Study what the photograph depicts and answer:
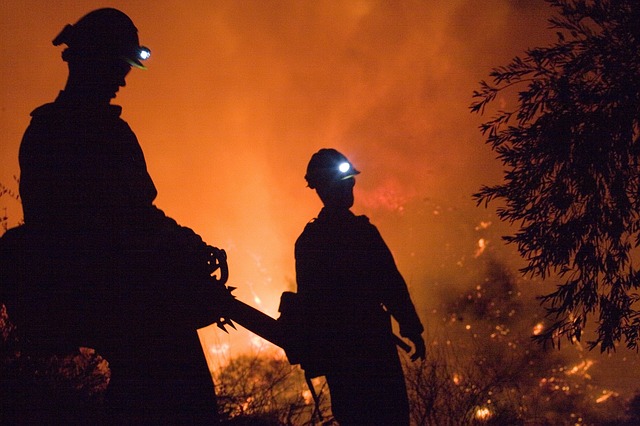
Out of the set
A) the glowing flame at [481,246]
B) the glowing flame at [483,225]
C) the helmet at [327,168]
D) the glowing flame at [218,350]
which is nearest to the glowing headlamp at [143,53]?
the helmet at [327,168]

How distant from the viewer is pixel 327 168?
4.18 metres

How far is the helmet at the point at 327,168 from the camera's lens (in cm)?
414

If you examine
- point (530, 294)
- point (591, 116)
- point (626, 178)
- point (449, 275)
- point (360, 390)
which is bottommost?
point (360, 390)

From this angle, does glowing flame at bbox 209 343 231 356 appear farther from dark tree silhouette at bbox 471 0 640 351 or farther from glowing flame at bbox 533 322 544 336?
glowing flame at bbox 533 322 544 336

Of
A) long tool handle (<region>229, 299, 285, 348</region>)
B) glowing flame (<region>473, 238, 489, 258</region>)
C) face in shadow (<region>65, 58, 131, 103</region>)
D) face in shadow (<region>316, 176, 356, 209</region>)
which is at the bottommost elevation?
long tool handle (<region>229, 299, 285, 348</region>)

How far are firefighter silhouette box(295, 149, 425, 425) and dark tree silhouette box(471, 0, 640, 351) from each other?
1801mm

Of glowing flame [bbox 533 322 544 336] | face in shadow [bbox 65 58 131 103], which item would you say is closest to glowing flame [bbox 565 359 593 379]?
glowing flame [bbox 533 322 544 336]

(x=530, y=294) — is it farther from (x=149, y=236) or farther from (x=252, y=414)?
(x=149, y=236)

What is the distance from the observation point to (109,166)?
2.08m

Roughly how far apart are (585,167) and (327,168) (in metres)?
2.60

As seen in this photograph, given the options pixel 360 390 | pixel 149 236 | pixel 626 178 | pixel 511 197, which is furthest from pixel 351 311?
pixel 626 178

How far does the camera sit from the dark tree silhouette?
164 inches

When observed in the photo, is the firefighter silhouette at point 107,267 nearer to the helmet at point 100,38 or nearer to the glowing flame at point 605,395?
the helmet at point 100,38

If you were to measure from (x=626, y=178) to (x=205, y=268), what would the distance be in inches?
163
